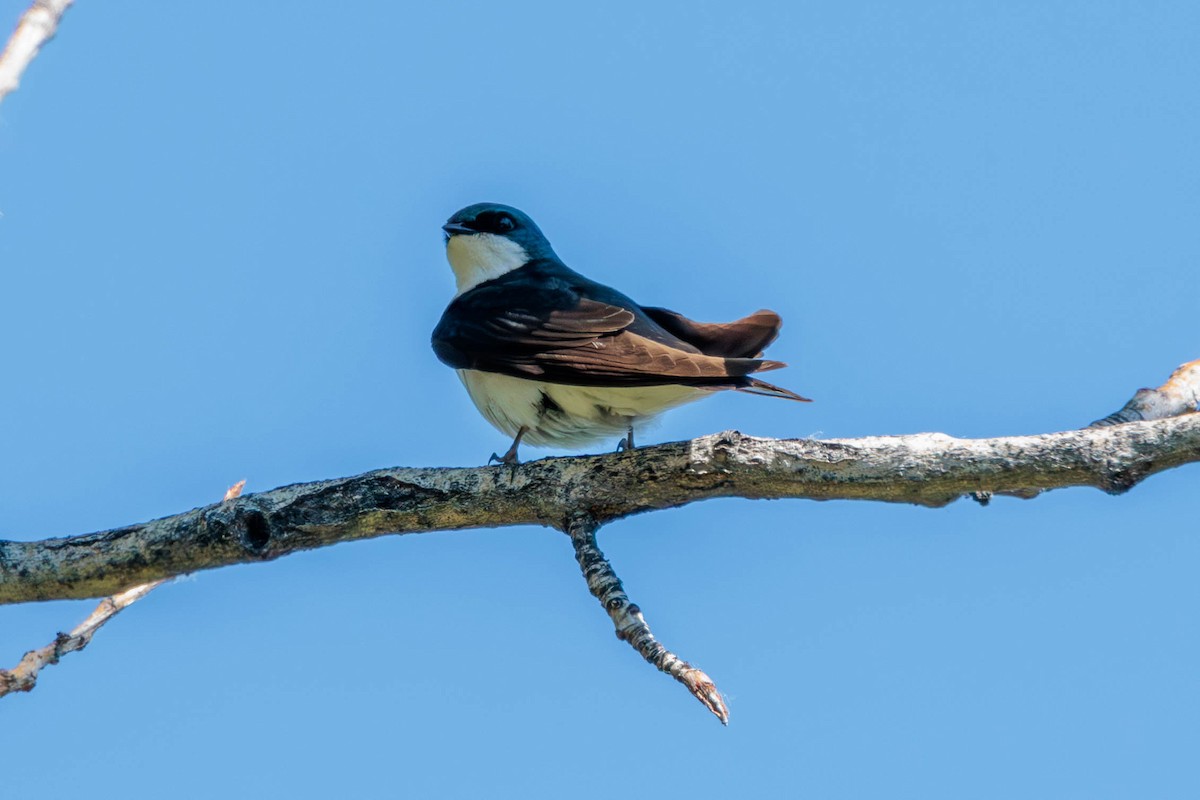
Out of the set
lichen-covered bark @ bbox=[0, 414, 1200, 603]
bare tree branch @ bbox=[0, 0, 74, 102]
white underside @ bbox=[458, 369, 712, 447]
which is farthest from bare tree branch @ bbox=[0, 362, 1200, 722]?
bare tree branch @ bbox=[0, 0, 74, 102]

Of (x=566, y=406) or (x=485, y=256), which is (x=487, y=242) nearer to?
(x=485, y=256)

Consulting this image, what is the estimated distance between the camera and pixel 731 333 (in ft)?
22.3

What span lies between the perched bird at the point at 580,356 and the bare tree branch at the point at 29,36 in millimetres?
3170

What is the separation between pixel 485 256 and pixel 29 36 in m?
5.59

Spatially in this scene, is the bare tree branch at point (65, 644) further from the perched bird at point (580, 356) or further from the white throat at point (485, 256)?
the white throat at point (485, 256)

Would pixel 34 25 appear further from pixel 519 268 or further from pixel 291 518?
pixel 519 268

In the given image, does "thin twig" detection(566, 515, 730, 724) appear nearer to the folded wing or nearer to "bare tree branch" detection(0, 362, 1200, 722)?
"bare tree branch" detection(0, 362, 1200, 722)

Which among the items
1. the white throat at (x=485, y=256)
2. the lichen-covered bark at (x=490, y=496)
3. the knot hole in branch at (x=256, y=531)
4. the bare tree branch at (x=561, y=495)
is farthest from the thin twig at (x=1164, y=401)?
the white throat at (x=485, y=256)

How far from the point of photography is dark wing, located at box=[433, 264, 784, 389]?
18.1 ft

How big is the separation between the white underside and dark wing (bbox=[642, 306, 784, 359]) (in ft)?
1.98

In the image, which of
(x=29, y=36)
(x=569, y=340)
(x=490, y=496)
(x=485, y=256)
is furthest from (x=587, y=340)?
(x=29, y=36)

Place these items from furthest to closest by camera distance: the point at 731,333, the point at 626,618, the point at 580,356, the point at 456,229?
the point at 456,229 < the point at 731,333 < the point at 580,356 < the point at 626,618

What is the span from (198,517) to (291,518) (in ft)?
1.21

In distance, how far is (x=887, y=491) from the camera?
450 cm
